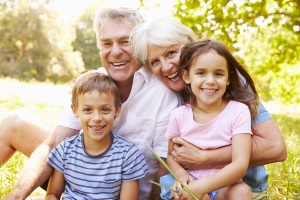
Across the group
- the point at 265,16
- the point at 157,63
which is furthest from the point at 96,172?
the point at 265,16

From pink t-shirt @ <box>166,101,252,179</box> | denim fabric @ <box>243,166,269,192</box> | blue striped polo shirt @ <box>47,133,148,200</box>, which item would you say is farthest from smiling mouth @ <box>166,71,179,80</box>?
denim fabric @ <box>243,166,269,192</box>

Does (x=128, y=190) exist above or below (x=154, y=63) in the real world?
below

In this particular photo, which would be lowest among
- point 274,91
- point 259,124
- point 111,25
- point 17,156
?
point 274,91

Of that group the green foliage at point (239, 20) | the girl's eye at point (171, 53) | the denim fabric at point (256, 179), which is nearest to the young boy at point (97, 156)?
the girl's eye at point (171, 53)

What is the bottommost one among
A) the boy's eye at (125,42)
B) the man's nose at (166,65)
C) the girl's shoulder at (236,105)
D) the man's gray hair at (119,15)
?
the girl's shoulder at (236,105)

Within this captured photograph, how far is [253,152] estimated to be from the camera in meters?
2.45

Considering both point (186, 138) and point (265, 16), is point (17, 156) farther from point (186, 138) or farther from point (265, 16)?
point (265, 16)

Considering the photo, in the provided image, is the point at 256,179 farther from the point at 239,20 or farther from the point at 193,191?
the point at 239,20

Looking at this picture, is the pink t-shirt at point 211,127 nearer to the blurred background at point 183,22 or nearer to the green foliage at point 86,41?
the blurred background at point 183,22

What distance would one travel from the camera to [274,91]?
11.8m

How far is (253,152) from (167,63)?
77 centimetres

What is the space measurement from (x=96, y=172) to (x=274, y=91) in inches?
393

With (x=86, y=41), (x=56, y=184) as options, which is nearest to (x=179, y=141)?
(x=56, y=184)

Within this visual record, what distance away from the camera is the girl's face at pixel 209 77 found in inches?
95.5
